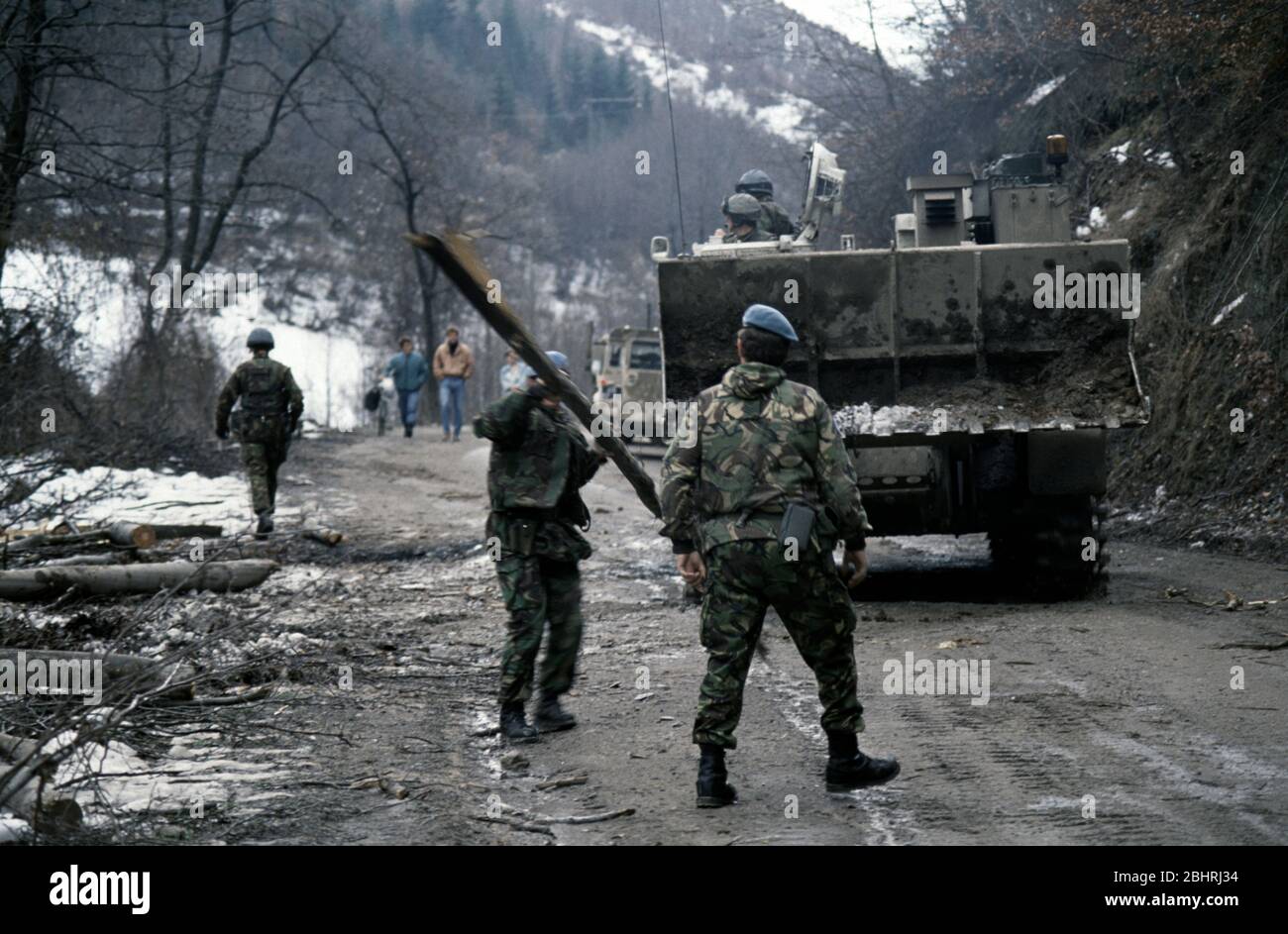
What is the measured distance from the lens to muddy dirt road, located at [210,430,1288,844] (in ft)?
17.7

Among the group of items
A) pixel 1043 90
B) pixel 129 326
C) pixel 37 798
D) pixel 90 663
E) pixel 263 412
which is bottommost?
pixel 37 798

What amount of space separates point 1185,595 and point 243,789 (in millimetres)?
6792

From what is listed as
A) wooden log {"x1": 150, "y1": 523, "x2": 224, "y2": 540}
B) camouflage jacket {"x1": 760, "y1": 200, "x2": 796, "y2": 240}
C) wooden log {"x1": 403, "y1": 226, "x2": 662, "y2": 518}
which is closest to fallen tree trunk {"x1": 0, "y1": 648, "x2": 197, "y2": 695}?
wooden log {"x1": 403, "y1": 226, "x2": 662, "y2": 518}

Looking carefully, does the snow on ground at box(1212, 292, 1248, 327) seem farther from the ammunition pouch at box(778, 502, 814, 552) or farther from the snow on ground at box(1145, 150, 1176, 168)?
the ammunition pouch at box(778, 502, 814, 552)

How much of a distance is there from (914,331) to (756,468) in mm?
4656

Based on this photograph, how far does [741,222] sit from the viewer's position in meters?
11.2

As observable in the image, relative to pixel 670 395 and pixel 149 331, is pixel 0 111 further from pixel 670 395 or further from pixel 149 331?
pixel 149 331

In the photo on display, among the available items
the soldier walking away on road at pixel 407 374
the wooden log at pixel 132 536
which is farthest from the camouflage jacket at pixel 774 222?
the soldier walking away on road at pixel 407 374

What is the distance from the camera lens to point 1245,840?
4.84m

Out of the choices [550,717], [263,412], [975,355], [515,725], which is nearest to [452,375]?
[263,412]

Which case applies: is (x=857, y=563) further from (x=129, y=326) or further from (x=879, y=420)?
(x=129, y=326)

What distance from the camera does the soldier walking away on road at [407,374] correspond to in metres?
27.5

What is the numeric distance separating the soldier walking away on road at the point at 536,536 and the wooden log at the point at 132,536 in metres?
5.83
